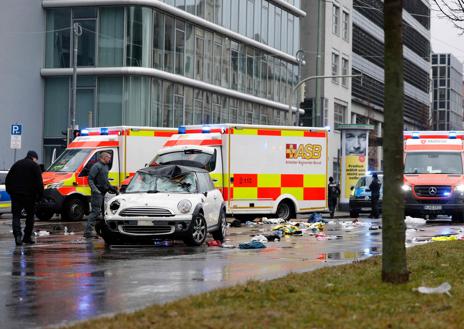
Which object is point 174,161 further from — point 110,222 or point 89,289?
point 89,289

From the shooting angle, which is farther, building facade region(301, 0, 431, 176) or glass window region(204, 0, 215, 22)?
building facade region(301, 0, 431, 176)

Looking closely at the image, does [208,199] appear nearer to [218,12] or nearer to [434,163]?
[434,163]

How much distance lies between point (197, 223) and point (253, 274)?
15.1 ft

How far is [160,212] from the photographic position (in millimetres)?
14633

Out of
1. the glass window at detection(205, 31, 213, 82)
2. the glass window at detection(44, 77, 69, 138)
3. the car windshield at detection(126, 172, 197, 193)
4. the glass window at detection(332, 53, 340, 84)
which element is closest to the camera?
the car windshield at detection(126, 172, 197, 193)

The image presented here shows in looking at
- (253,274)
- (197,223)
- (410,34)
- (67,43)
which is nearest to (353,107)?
(410,34)

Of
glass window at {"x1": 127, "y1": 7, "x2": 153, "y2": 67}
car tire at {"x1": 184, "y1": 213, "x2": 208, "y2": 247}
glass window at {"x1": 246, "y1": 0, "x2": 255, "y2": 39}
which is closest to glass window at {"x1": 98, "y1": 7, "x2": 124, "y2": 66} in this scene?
glass window at {"x1": 127, "y1": 7, "x2": 153, "y2": 67}

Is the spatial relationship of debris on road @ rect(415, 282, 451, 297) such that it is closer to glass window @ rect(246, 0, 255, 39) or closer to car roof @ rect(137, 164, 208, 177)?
car roof @ rect(137, 164, 208, 177)

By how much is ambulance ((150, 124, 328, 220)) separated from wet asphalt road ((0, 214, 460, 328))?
5628 millimetres

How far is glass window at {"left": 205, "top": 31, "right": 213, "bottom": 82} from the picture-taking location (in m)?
44.7

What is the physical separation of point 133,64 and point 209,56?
6.32 metres

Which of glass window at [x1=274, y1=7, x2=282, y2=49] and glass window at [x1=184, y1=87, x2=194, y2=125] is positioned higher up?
glass window at [x1=274, y1=7, x2=282, y2=49]


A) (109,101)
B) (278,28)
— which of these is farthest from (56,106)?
(278,28)

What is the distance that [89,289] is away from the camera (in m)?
9.28
